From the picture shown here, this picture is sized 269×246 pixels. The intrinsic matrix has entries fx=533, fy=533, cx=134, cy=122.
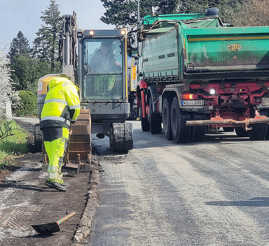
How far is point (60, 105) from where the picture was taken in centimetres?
811

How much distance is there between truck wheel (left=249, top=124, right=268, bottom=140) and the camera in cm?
1446

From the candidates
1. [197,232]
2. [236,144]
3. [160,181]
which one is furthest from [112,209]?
[236,144]

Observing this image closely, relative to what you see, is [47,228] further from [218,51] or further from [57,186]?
[218,51]

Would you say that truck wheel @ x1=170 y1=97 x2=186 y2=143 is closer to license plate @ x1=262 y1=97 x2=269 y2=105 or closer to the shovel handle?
license plate @ x1=262 y1=97 x2=269 y2=105

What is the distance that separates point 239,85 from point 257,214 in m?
7.90

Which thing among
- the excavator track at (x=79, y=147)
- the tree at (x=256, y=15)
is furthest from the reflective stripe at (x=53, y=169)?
the tree at (x=256, y=15)

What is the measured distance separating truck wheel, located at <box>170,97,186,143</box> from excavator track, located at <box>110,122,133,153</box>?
2.28 m

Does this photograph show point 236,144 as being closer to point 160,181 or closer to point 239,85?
point 239,85

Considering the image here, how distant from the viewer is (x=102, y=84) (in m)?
12.4

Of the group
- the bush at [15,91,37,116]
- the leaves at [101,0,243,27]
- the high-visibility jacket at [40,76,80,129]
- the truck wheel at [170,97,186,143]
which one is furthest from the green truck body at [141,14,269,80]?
the leaves at [101,0,243,27]

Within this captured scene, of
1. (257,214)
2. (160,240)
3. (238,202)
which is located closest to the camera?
(160,240)

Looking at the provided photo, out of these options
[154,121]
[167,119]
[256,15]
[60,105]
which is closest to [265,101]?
[167,119]

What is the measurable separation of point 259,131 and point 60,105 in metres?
7.91

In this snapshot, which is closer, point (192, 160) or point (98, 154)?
point (192, 160)
